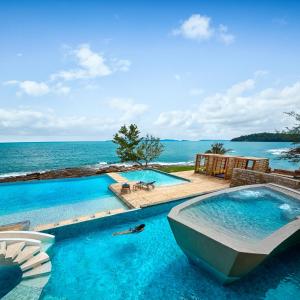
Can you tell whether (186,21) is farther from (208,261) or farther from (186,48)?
(208,261)

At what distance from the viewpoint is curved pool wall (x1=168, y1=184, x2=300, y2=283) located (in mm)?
3965

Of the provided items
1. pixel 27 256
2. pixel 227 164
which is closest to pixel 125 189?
pixel 27 256

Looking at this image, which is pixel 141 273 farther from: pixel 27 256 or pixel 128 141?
pixel 128 141

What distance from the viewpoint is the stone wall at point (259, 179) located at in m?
9.23

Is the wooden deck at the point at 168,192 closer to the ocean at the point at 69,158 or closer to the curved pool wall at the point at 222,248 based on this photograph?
the curved pool wall at the point at 222,248

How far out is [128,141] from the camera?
888 inches

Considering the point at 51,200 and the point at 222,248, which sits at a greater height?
the point at 222,248

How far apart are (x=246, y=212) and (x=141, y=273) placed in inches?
174

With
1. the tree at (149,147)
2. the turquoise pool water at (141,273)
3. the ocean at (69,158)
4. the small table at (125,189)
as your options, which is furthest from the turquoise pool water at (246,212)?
the tree at (149,147)

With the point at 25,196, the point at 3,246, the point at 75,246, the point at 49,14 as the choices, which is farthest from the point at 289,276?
the point at 25,196

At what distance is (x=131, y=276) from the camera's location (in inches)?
212

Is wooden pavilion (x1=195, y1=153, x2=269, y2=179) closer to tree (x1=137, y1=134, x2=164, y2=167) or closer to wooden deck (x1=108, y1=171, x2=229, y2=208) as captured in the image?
wooden deck (x1=108, y1=171, x2=229, y2=208)

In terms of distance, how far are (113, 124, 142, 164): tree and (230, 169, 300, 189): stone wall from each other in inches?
519

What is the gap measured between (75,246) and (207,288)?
4.80m
